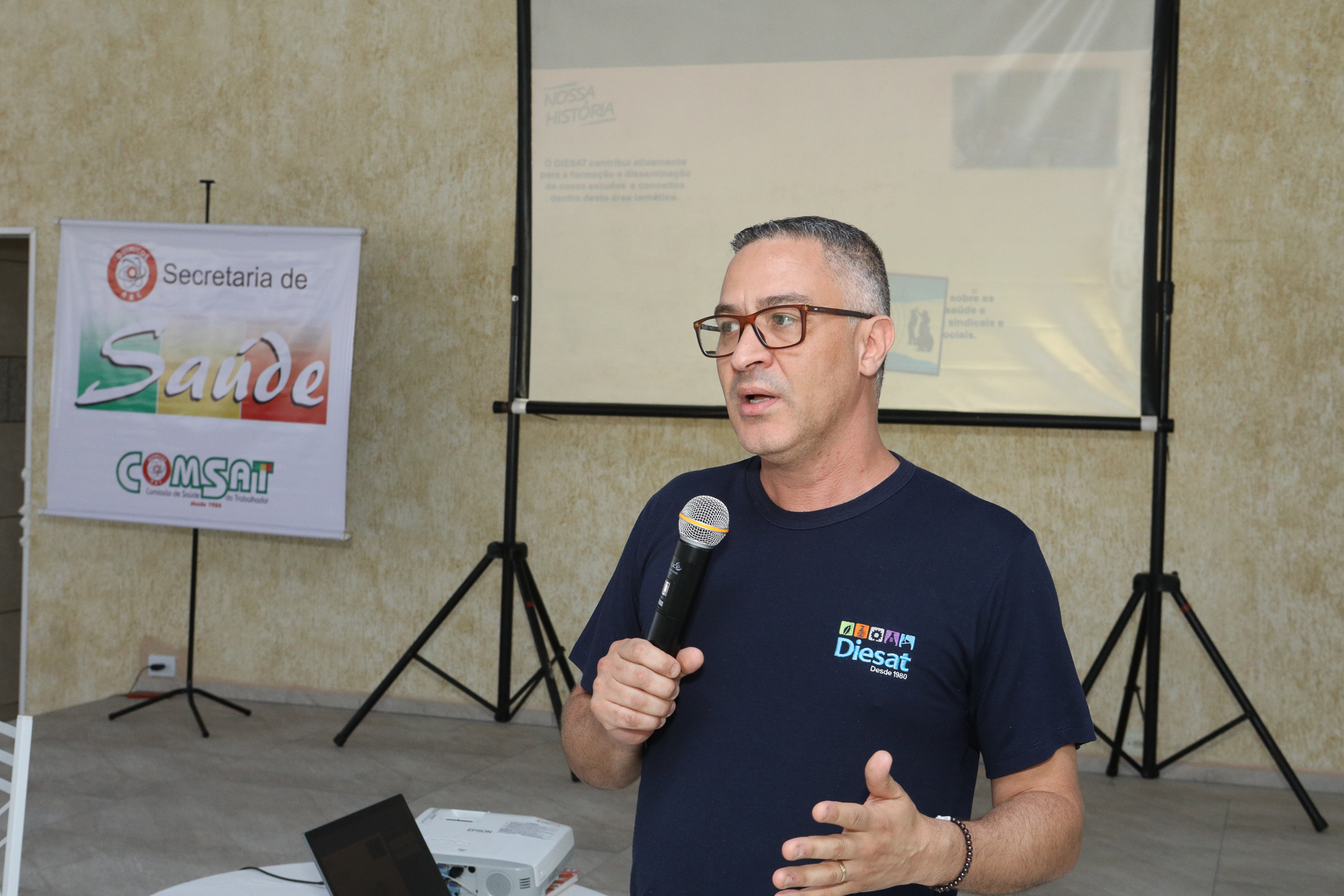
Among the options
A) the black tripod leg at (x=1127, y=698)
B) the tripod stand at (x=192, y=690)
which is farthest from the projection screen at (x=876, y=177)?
the tripod stand at (x=192, y=690)

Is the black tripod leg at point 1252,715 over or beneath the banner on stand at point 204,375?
beneath

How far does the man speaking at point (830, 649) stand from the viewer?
46.3 inches

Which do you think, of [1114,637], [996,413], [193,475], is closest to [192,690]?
[193,475]

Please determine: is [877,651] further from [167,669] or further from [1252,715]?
[167,669]

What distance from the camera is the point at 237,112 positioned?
4859 millimetres

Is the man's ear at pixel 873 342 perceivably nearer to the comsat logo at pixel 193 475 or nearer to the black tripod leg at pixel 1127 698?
the black tripod leg at pixel 1127 698

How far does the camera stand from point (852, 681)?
3.99 ft

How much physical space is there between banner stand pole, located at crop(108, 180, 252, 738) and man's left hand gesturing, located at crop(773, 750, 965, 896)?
388 centimetres

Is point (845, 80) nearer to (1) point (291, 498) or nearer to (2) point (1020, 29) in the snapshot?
(2) point (1020, 29)

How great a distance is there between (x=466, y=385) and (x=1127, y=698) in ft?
9.27

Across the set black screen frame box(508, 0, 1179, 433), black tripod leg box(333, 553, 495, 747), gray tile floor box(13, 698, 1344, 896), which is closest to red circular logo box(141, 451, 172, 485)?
gray tile floor box(13, 698, 1344, 896)

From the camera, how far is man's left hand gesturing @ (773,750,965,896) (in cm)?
92

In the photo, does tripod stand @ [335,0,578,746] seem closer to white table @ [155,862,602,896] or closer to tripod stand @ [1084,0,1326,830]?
tripod stand @ [1084,0,1326,830]

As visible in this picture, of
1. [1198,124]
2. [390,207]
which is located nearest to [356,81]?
[390,207]
